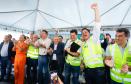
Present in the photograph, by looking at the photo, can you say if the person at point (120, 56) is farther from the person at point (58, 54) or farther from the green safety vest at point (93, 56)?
the person at point (58, 54)

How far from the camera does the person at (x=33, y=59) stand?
6.62 meters

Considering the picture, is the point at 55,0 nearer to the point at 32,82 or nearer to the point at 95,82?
the point at 32,82

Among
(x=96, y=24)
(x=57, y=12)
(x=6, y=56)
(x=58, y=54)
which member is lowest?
(x=6, y=56)

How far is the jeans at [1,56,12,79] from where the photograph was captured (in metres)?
7.38

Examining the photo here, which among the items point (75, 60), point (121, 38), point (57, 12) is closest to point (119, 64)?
point (121, 38)

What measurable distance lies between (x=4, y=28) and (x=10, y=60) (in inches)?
141

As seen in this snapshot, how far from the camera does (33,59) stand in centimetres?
666

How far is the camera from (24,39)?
6.62 metres

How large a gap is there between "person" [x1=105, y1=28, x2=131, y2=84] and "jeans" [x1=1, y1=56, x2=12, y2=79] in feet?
15.4

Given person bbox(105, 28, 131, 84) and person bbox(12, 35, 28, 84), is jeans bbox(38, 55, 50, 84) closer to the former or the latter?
person bbox(12, 35, 28, 84)

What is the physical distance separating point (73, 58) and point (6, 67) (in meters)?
3.17

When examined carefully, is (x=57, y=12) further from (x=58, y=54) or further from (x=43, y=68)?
(x=43, y=68)

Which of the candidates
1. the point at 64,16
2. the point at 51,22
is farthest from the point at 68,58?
the point at 51,22

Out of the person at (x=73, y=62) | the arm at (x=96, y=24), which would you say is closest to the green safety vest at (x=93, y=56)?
the arm at (x=96, y=24)
